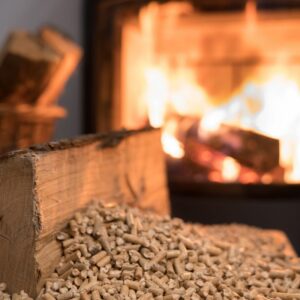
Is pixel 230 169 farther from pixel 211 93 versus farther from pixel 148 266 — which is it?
pixel 148 266

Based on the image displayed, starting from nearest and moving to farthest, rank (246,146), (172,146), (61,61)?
(61,61), (246,146), (172,146)

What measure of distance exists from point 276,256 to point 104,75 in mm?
918

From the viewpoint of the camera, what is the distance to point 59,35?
1687 mm

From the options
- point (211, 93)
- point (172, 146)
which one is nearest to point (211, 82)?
point (211, 93)

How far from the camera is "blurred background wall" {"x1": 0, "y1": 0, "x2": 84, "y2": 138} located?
6.15ft

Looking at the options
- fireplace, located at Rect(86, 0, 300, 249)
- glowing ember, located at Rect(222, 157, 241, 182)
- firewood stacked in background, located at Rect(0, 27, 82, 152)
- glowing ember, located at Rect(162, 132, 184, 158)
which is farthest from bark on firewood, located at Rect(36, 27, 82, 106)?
glowing ember, located at Rect(222, 157, 241, 182)

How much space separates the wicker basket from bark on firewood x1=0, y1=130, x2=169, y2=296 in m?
0.40

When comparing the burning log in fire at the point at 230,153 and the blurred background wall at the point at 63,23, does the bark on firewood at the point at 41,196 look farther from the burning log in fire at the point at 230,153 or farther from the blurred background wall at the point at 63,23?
the blurred background wall at the point at 63,23

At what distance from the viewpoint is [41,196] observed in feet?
2.93

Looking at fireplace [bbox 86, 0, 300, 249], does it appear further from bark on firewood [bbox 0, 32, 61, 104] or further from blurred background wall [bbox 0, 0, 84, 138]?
bark on firewood [bbox 0, 32, 61, 104]

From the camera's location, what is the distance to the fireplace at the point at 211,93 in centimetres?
176

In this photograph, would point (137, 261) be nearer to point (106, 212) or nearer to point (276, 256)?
point (106, 212)

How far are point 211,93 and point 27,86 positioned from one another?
2.39ft

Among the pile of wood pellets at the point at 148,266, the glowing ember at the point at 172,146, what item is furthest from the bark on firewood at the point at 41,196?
the glowing ember at the point at 172,146
